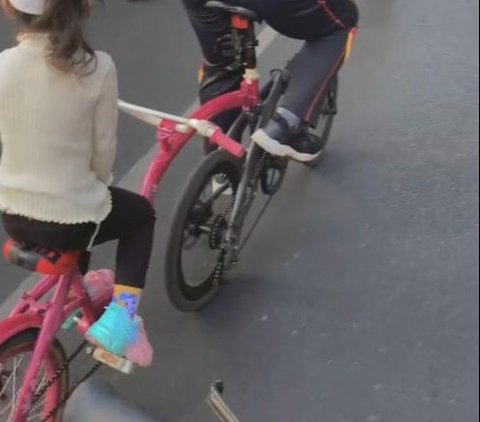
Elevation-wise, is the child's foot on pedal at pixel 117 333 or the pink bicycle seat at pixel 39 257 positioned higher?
the pink bicycle seat at pixel 39 257

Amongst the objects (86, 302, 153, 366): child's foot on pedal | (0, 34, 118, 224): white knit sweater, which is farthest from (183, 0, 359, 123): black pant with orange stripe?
(86, 302, 153, 366): child's foot on pedal

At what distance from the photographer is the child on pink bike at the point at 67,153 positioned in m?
2.15

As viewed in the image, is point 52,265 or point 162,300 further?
point 162,300

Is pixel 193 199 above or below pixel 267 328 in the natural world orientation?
above

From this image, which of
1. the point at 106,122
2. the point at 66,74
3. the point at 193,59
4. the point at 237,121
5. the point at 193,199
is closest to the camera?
the point at 66,74

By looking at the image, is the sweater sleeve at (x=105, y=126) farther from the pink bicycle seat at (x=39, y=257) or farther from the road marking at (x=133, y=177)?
the road marking at (x=133, y=177)

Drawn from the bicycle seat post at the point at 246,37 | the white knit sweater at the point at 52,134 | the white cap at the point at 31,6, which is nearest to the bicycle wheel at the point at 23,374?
the white knit sweater at the point at 52,134

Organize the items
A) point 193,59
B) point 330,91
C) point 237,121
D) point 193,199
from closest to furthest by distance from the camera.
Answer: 1. point 193,199
2. point 237,121
3. point 330,91
4. point 193,59

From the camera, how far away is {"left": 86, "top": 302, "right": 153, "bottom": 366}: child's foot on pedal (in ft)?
8.25

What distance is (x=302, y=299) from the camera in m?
3.42

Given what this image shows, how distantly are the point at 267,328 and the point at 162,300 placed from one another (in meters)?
0.46

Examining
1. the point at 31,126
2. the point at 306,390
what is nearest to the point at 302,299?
the point at 306,390

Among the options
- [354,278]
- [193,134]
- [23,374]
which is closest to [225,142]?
[193,134]

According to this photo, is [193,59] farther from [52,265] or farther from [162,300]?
[52,265]
